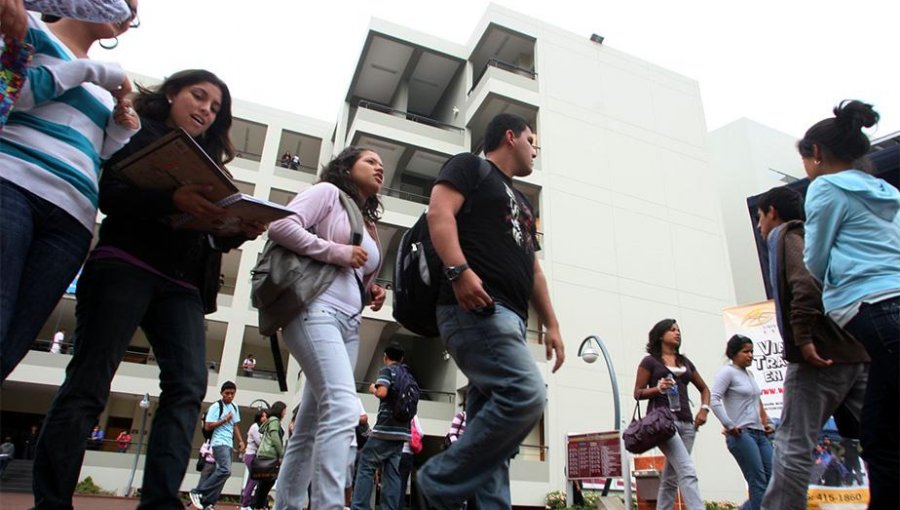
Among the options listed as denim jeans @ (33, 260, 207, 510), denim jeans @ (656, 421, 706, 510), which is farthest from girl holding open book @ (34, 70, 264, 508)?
denim jeans @ (656, 421, 706, 510)

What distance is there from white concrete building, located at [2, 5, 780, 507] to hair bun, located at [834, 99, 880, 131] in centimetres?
1316

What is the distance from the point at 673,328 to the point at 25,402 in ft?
86.6

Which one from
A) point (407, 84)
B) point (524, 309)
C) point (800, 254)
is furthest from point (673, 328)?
point (407, 84)

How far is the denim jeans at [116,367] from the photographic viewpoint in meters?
1.89

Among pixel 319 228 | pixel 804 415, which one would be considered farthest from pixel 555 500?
pixel 319 228

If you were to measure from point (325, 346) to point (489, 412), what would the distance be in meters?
0.88

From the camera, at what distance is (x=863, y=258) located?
245 cm

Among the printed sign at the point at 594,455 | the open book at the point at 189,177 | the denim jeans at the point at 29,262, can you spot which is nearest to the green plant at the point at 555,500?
the printed sign at the point at 594,455

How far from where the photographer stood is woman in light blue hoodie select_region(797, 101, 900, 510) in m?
2.16

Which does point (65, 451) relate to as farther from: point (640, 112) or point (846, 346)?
point (640, 112)

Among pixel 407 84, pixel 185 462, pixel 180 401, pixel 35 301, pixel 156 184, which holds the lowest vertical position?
pixel 185 462

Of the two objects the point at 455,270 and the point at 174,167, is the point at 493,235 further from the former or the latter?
the point at 174,167

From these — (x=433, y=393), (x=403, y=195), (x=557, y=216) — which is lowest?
(x=433, y=393)

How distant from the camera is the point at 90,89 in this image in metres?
2.11
